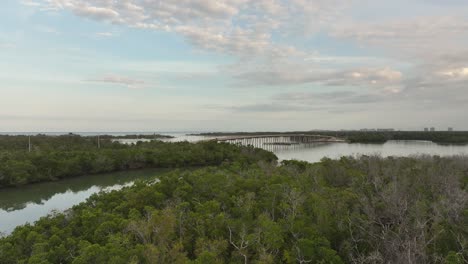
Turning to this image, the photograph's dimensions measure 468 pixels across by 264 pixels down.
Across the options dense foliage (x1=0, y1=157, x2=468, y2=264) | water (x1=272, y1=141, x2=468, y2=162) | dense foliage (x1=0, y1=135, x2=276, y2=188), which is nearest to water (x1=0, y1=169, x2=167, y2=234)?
dense foliage (x1=0, y1=135, x2=276, y2=188)

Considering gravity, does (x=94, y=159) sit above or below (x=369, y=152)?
above

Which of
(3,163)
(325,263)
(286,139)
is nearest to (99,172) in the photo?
(3,163)

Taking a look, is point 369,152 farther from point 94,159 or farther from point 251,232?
point 251,232

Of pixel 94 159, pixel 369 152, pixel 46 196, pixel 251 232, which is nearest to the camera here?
pixel 251 232

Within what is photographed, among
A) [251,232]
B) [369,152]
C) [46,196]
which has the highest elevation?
[251,232]

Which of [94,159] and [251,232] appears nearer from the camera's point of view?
[251,232]

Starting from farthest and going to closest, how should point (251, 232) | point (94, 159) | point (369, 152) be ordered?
point (369, 152) → point (94, 159) → point (251, 232)

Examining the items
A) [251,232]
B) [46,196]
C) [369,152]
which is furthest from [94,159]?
[369,152]
